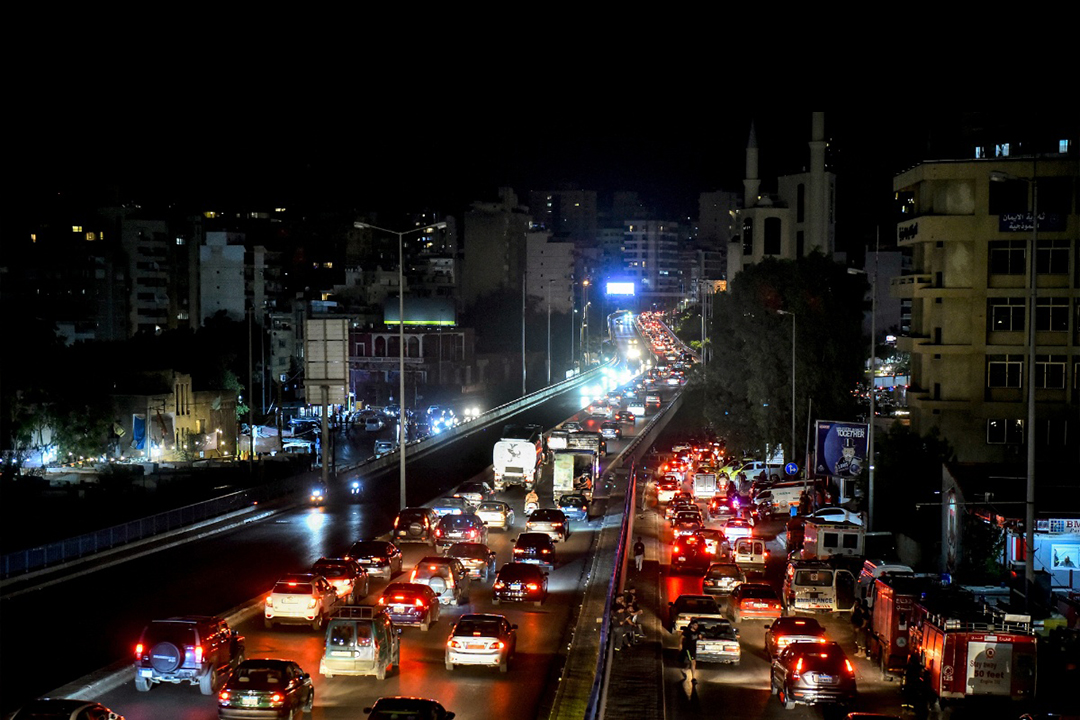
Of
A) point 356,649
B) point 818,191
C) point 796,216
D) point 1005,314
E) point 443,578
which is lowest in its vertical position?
point 443,578

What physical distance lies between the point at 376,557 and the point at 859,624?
11.9 m

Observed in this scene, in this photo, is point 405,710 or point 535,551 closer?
point 405,710

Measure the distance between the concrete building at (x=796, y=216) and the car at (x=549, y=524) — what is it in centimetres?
5409

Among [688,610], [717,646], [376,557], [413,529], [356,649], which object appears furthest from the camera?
[413,529]

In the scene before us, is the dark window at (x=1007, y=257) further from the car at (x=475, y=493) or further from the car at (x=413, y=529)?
the car at (x=413, y=529)

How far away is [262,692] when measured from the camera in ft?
55.2

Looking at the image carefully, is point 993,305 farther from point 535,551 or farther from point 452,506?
point 535,551

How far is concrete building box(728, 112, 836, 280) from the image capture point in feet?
301

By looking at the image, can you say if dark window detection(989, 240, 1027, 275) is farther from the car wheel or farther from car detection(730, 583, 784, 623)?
the car wheel

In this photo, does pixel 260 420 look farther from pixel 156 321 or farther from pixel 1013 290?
pixel 1013 290

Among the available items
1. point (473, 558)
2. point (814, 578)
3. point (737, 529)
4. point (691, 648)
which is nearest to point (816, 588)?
point (814, 578)

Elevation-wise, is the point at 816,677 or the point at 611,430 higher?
the point at 816,677

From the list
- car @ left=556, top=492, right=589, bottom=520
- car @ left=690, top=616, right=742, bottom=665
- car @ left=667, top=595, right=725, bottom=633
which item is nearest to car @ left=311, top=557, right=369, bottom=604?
car @ left=667, top=595, right=725, bottom=633

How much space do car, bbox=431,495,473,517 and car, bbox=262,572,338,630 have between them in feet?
54.5
